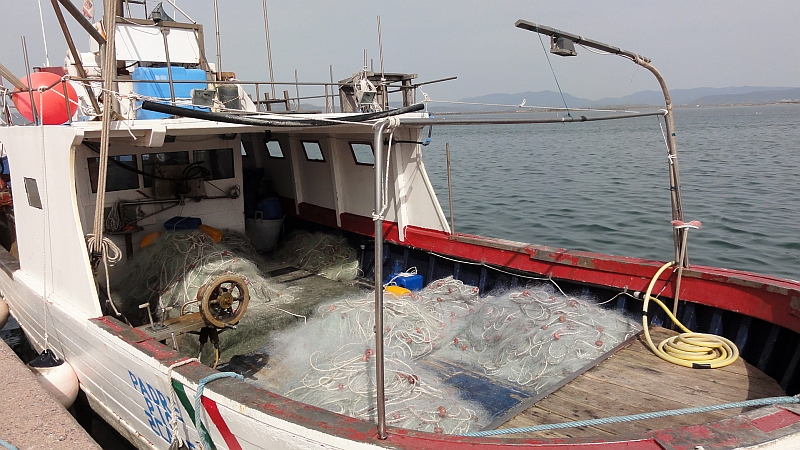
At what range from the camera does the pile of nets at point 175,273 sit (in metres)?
6.34

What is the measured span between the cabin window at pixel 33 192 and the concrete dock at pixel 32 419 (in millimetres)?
1655

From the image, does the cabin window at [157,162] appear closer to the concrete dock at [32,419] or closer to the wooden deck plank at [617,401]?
the concrete dock at [32,419]

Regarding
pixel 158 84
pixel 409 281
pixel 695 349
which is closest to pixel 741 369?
pixel 695 349

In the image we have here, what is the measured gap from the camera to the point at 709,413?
3.48m

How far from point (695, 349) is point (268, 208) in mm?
6580

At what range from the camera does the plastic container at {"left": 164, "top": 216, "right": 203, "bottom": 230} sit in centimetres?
732

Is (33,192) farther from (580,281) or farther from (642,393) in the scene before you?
(642,393)

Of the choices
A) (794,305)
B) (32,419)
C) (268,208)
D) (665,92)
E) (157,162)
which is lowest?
(32,419)

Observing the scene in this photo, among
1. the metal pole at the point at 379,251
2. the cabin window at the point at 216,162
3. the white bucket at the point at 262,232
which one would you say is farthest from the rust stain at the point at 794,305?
the white bucket at the point at 262,232

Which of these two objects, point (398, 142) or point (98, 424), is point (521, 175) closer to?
point (398, 142)

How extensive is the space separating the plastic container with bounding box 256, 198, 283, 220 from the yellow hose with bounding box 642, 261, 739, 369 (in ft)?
20.0

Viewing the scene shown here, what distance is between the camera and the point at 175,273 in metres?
6.43

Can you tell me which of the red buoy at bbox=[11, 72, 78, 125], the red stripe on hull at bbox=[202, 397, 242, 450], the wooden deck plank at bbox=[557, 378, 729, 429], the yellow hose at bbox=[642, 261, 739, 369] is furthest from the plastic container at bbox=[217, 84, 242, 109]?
the yellow hose at bbox=[642, 261, 739, 369]

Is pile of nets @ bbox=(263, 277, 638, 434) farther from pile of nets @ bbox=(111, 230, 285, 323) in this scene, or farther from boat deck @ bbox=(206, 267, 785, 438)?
pile of nets @ bbox=(111, 230, 285, 323)
